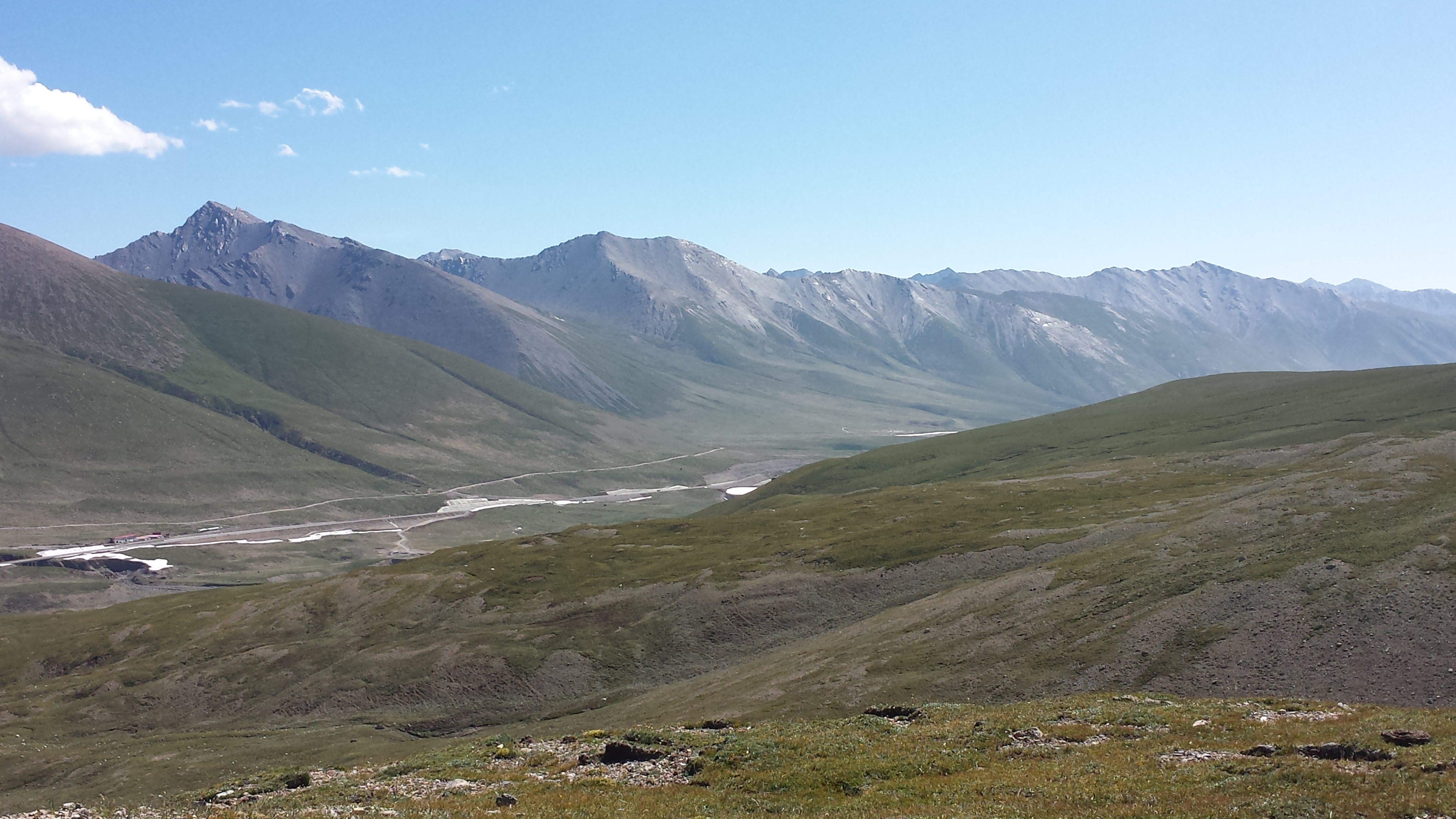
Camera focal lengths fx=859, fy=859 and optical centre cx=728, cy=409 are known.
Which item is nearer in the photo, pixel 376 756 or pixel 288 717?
pixel 376 756

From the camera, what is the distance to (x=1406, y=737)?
30781 mm

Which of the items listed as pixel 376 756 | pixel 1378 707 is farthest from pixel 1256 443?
pixel 376 756

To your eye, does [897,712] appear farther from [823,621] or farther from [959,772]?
[823,621]

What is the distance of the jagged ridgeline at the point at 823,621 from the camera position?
6050cm

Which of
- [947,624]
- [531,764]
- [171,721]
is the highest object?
[531,764]

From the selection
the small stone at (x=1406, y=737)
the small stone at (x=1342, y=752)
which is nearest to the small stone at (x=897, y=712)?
the small stone at (x=1342, y=752)

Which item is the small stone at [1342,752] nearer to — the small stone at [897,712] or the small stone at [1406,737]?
the small stone at [1406,737]

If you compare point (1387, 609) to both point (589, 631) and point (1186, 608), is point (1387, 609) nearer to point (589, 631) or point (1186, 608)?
point (1186, 608)

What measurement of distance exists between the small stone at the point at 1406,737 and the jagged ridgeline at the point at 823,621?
1251 cm

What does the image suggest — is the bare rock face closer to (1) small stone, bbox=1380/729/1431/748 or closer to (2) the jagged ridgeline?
(2) the jagged ridgeline

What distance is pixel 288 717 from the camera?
318 ft

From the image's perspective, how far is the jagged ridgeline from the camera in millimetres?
60500

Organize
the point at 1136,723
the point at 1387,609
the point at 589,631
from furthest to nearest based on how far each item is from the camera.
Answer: the point at 589,631 < the point at 1387,609 < the point at 1136,723

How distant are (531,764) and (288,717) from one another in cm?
6972
